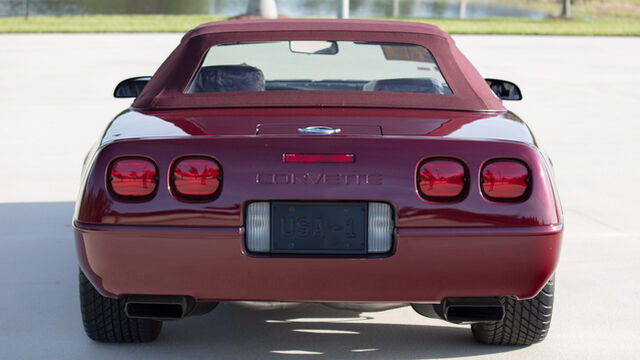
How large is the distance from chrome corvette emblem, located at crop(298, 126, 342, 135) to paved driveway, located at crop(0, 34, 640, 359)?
0.99 metres

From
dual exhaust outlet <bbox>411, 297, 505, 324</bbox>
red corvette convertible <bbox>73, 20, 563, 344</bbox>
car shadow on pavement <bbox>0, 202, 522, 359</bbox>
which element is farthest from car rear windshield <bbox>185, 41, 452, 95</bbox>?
dual exhaust outlet <bbox>411, 297, 505, 324</bbox>

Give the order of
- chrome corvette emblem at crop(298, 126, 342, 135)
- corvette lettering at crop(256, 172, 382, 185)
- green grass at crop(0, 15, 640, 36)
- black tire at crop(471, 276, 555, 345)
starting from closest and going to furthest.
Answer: corvette lettering at crop(256, 172, 382, 185) < chrome corvette emblem at crop(298, 126, 342, 135) < black tire at crop(471, 276, 555, 345) < green grass at crop(0, 15, 640, 36)

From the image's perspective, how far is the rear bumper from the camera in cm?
335

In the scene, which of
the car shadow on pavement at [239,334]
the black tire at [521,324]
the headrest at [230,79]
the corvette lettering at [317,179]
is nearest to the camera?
the corvette lettering at [317,179]

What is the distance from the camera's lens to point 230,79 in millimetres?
4254

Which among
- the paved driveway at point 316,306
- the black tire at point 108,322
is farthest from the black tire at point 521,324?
the black tire at point 108,322

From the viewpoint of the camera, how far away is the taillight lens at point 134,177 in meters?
3.41

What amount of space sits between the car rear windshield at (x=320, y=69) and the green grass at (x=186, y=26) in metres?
4.43

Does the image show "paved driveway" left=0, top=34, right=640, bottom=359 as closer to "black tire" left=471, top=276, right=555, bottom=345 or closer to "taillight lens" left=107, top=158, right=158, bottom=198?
"black tire" left=471, top=276, right=555, bottom=345

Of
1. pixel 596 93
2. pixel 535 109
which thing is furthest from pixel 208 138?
pixel 596 93

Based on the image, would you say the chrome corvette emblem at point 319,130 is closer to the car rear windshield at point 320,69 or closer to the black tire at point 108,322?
the car rear windshield at point 320,69

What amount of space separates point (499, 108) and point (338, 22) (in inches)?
37.9

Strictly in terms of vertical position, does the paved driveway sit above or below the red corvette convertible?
below

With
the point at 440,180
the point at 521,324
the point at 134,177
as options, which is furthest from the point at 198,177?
the point at 521,324
